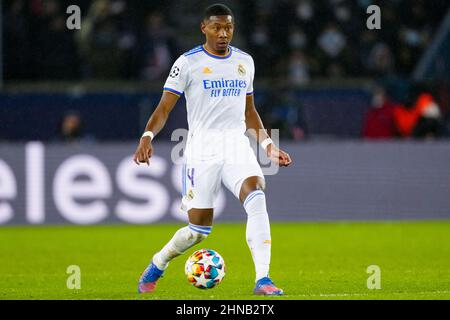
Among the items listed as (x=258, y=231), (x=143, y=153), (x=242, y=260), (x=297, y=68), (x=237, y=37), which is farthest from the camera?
(x=237, y=37)

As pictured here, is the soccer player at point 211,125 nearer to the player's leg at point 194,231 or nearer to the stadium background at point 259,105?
the player's leg at point 194,231

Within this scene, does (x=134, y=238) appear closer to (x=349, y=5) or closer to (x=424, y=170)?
(x=424, y=170)

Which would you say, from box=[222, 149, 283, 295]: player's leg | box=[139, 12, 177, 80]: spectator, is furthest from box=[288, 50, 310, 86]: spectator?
box=[222, 149, 283, 295]: player's leg

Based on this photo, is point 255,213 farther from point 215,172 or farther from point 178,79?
point 178,79

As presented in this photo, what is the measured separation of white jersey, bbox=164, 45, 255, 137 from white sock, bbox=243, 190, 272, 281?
68cm

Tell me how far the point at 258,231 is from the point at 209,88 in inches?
47.9

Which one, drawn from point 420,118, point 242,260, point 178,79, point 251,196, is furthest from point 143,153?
point 420,118

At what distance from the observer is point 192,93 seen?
884 cm

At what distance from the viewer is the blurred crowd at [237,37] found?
1781 cm

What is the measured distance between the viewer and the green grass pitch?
8914 millimetres

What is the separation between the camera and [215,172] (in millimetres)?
8727

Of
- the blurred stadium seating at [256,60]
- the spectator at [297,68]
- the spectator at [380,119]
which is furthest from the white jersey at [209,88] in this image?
the spectator at [297,68]
